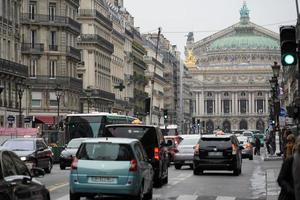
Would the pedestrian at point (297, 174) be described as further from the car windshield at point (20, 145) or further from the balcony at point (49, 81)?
the balcony at point (49, 81)

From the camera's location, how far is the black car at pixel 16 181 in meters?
13.0

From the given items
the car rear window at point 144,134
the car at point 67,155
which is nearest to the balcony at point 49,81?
the car at point 67,155

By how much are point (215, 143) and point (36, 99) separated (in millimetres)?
53451

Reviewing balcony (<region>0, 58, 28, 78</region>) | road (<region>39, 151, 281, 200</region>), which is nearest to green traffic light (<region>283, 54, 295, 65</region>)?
road (<region>39, 151, 281, 200</region>)

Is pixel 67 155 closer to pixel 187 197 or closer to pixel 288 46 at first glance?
pixel 187 197

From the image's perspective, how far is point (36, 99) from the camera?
288 ft

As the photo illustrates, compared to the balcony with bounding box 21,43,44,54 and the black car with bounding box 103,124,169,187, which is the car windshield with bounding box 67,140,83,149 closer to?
the black car with bounding box 103,124,169,187

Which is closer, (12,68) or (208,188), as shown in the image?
(208,188)

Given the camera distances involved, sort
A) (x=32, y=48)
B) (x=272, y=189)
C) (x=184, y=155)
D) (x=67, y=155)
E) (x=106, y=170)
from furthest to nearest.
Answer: (x=32, y=48), (x=184, y=155), (x=67, y=155), (x=272, y=189), (x=106, y=170)

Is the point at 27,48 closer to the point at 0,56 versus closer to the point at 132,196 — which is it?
the point at 0,56

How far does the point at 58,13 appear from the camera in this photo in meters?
87.8

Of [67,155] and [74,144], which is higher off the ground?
[74,144]

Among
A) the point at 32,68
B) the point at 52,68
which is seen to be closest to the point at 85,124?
the point at 32,68

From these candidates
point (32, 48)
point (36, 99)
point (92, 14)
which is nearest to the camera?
point (32, 48)
